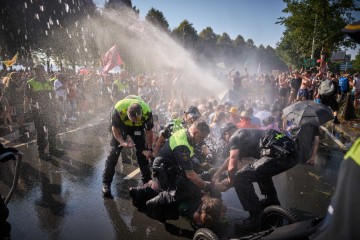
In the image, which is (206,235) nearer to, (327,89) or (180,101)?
(180,101)

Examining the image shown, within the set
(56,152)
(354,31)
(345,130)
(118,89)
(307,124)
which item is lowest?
(56,152)

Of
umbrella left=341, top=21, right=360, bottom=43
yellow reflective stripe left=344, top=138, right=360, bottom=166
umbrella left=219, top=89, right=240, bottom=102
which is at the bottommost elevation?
umbrella left=219, top=89, right=240, bottom=102

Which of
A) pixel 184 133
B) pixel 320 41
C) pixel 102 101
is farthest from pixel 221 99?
pixel 320 41

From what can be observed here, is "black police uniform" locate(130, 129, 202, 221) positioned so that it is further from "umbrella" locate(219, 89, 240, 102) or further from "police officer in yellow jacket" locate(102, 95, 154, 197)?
"umbrella" locate(219, 89, 240, 102)

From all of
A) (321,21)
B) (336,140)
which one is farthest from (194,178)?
(321,21)

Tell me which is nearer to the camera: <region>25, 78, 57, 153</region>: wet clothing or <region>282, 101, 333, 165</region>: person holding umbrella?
<region>282, 101, 333, 165</region>: person holding umbrella

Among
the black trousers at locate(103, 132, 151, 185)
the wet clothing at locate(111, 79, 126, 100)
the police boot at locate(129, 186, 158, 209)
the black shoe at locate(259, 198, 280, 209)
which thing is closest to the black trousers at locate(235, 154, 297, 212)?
the black shoe at locate(259, 198, 280, 209)

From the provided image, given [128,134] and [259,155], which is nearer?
[259,155]

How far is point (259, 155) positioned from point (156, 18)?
178 feet

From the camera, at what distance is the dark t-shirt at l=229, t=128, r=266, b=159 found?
3.84 metres

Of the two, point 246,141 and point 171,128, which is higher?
point 246,141

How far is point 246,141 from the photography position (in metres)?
3.86

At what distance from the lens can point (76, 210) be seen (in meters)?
4.43

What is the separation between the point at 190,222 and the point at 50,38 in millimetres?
28342
